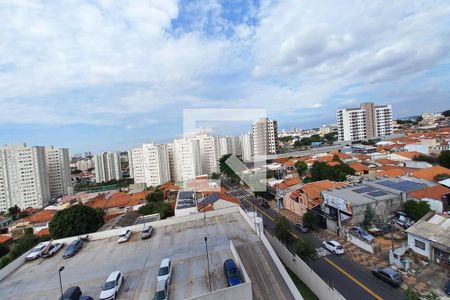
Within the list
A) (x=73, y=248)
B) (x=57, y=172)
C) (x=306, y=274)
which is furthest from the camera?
(x=57, y=172)

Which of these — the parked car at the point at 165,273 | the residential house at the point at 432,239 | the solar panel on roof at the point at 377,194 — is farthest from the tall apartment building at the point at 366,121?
the parked car at the point at 165,273

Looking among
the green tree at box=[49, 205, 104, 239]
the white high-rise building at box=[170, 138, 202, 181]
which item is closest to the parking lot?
the green tree at box=[49, 205, 104, 239]

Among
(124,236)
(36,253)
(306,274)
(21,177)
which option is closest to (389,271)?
(306,274)

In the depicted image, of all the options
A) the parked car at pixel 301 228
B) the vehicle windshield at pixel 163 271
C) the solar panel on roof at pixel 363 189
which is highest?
the vehicle windshield at pixel 163 271

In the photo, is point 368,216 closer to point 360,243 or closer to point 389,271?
point 360,243

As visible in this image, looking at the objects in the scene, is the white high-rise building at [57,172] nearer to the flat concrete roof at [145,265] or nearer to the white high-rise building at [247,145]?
the white high-rise building at [247,145]

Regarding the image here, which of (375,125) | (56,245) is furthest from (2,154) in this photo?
(375,125)
